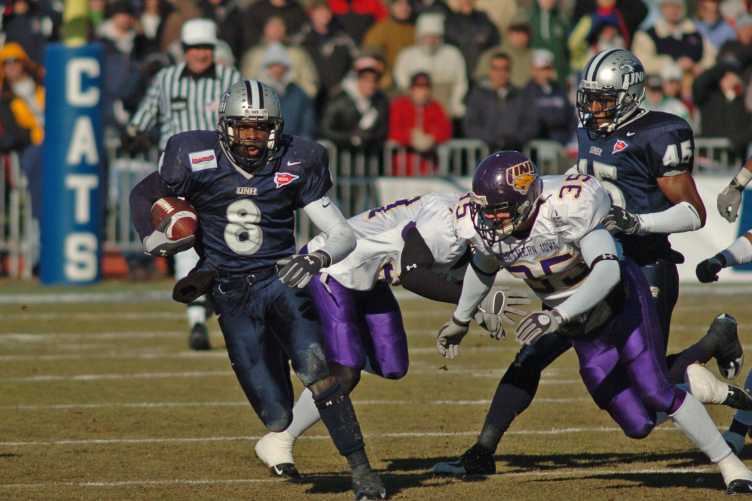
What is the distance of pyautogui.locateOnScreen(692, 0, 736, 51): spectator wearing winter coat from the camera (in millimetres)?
13336

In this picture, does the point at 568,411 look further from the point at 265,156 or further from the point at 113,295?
the point at 113,295

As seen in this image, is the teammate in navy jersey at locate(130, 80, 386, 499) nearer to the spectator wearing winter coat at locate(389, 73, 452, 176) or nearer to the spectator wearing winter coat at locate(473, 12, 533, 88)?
the spectator wearing winter coat at locate(389, 73, 452, 176)

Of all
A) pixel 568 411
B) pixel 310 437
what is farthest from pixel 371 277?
pixel 568 411

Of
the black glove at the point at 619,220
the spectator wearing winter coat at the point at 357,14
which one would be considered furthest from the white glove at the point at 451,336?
the spectator wearing winter coat at the point at 357,14

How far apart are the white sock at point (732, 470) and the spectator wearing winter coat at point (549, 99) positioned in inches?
283

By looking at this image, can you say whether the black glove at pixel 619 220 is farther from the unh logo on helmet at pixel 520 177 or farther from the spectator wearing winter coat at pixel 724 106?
the spectator wearing winter coat at pixel 724 106

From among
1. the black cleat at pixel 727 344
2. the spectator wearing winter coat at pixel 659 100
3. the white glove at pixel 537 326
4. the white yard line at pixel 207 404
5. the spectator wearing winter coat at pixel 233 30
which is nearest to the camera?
the white glove at pixel 537 326

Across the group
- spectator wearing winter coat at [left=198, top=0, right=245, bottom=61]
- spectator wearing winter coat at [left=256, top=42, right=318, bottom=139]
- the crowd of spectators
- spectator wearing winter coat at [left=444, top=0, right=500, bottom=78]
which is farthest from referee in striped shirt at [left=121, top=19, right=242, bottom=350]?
spectator wearing winter coat at [left=444, top=0, right=500, bottom=78]

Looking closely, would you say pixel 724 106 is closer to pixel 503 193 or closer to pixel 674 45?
pixel 674 45

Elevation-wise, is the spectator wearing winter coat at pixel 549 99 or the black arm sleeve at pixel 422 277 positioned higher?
the spectator wearing winter coat at pixel 549 99

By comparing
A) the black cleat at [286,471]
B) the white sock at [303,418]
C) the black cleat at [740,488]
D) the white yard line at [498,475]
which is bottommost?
the black cleat at [286,471]

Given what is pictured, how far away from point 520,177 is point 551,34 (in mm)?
7947

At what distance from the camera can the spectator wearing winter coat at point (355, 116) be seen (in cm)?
1123

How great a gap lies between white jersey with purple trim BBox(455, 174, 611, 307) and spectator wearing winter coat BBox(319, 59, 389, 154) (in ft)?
21.5
